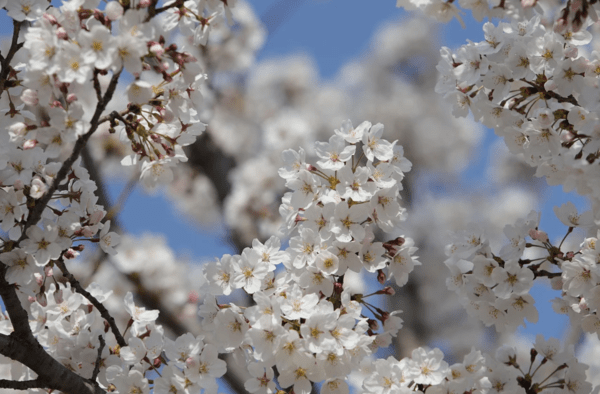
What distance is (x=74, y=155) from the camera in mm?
2127

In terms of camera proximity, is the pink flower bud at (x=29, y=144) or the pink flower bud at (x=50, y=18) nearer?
the pink flower bud at (x=50, y=18)

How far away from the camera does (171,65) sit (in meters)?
2.32

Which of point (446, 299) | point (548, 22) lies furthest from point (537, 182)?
point (548, 22)

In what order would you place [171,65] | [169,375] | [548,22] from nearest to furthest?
[171,65], [169,375], [548,22]

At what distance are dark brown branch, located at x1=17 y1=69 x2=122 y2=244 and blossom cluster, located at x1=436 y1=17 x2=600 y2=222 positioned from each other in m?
1.54

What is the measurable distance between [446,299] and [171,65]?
10564mm

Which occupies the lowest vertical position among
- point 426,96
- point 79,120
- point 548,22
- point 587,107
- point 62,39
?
point 79,120

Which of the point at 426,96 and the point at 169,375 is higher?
the point at 426,96

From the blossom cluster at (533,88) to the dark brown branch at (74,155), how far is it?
1.54 m

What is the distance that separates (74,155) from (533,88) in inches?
77.7

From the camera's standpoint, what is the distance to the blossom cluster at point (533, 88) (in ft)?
8.68

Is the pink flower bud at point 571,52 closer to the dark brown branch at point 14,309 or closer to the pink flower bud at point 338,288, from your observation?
the pink flower bud at point 338,288

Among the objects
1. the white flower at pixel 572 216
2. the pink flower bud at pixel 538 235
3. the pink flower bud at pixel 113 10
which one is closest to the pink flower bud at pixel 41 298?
the pink flower bud at pixel 113 10

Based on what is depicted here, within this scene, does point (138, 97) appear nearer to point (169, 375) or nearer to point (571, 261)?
point (169, 375)
